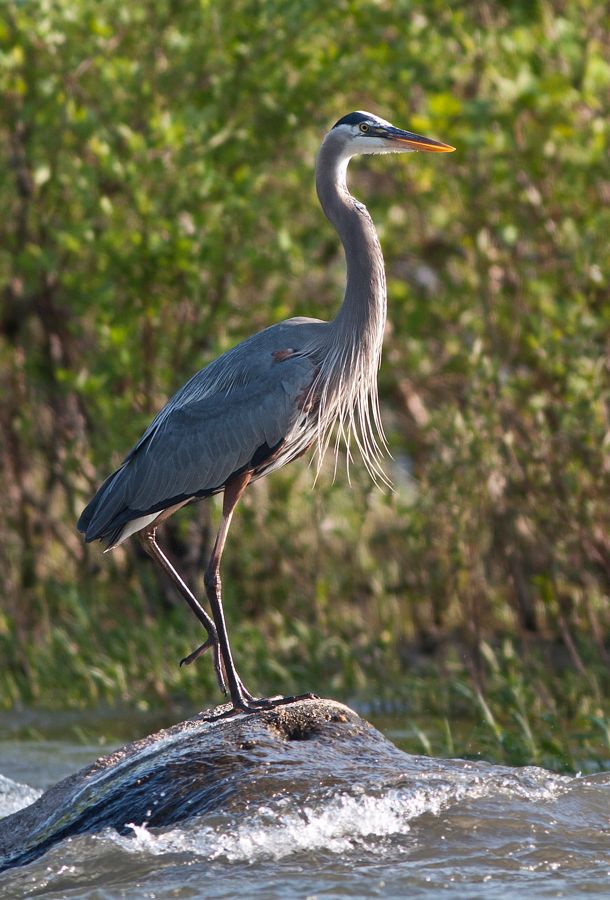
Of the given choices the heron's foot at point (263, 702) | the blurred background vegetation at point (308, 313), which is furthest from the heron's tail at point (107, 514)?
the blurred background vegetation at point (308, 313)

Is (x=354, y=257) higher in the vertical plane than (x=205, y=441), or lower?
higher

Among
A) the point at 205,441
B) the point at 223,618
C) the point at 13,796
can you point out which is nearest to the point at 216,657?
the point at 223,618

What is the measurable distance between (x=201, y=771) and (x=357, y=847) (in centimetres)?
56

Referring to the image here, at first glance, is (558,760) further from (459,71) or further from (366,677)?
(459,71)

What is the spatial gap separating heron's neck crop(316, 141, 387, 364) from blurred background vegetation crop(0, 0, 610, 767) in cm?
138

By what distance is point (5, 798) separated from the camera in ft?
20.1

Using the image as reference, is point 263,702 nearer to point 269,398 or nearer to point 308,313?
point 269,398

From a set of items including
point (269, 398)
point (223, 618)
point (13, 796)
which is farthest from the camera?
point (13, 796)

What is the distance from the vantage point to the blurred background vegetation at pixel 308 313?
770 centimetres

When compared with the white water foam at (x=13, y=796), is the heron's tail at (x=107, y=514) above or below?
above

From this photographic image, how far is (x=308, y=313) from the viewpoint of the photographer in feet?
30.2

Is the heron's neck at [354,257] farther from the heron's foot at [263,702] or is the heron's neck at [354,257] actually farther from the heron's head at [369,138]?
the heron's foot at [263,702]

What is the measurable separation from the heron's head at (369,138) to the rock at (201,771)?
2.33 metres

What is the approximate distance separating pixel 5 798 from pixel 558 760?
237 centimetres
